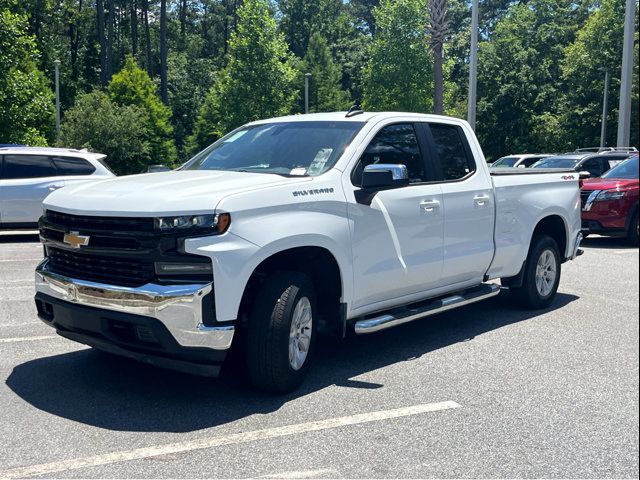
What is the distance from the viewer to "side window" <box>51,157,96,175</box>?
Answer: 1430cm

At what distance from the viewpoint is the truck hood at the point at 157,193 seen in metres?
4.58

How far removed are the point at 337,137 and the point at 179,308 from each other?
2181mm

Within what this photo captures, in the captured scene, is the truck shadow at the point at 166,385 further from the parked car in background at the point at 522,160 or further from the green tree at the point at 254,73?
the green tree at the point at 254,73

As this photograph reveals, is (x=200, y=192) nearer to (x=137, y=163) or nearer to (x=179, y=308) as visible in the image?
(x=179, y=308)

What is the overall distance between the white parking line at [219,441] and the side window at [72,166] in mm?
11139

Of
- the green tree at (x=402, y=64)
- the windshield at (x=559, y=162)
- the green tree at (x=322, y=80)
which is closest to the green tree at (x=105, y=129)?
the green tree at (x=402, y=64)

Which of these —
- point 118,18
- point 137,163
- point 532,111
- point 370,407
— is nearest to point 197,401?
point 370,407

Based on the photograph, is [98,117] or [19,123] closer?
[19,123]

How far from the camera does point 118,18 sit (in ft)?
225

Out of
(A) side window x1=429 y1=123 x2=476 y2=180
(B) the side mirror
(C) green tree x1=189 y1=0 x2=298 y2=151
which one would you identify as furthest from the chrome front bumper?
(C) green tree x1=189 y1=0 x2=298 y2=151

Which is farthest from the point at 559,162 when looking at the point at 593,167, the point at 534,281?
the point at 534,281

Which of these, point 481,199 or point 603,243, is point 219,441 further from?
point 603,243

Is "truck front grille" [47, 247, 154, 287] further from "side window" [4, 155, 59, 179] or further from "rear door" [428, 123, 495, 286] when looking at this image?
"side window" [4, 155, 59, 179]

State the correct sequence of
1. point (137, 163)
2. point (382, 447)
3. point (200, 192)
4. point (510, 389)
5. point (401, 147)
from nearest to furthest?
point (382, 447) < point (200, 192) < point (510, 389) < point (401, 147) < point (137, 163)
